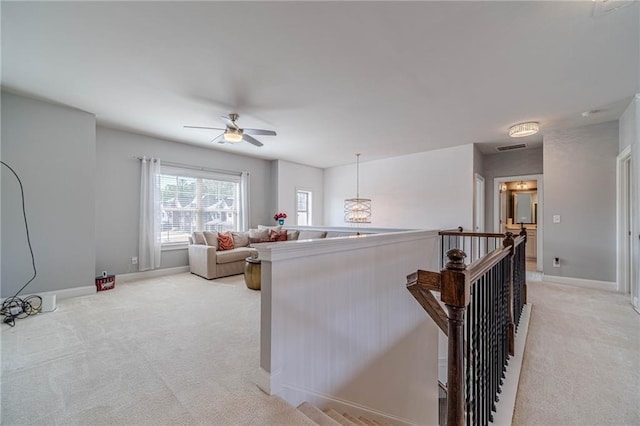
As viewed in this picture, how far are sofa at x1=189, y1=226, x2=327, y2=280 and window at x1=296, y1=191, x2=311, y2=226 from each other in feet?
5.86

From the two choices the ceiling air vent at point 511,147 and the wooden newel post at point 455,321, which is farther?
the ceiling air vent at point 511,147

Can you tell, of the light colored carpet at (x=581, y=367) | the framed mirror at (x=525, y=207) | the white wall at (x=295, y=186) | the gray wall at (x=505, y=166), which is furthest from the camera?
the framed mirror at (x=525, y=207)

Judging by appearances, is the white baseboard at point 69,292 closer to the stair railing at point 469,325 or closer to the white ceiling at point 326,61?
the white ceiling at point 326,61

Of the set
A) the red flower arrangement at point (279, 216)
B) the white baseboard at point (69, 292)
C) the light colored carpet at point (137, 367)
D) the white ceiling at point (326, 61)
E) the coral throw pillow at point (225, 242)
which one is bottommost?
the light colored carpet at point (137, 367)

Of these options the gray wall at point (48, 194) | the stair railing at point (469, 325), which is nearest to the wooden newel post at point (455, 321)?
the stair railing at point (469, 325)

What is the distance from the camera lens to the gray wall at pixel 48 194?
10.4 ft

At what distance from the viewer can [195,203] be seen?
5527 millimetres

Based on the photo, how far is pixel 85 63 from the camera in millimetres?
2512

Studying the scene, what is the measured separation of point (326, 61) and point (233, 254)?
375 centimetres

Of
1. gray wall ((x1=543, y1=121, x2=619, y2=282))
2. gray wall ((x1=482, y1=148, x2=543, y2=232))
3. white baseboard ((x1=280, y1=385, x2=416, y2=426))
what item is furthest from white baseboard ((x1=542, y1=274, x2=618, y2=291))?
white baseboard ((x1=280, y1=385, x2=416, y2=426))

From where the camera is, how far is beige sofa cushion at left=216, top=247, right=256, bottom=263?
4.75 m

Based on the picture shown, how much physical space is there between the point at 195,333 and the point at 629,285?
19.4ft

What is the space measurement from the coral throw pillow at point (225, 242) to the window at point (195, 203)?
0.71 metres

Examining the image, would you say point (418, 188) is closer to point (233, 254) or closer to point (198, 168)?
point (233, 254)
